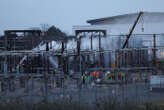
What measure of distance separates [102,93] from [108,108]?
3891mm

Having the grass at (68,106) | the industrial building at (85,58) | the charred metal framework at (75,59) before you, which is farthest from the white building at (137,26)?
the grass at (68,106)

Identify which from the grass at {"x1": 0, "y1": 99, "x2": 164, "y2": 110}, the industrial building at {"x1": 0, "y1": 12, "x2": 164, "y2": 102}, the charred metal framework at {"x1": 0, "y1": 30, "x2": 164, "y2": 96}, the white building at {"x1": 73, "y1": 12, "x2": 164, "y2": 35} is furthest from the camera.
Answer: the white building at {"x1": 73, "y1": 12, "x2": 164, "y2": 35}

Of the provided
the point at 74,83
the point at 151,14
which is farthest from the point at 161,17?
the point at 74,83

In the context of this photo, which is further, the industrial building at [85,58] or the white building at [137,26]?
the white building at [137,26]

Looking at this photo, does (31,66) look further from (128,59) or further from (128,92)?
(128,92)

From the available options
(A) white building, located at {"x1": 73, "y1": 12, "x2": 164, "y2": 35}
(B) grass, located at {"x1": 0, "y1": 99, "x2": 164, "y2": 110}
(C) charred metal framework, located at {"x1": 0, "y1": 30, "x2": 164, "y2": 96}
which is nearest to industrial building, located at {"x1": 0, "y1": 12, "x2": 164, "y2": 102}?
(C) charred metal framework, located at {"x1": 0, "y1": 30, "x2": 164, "y2": 96}

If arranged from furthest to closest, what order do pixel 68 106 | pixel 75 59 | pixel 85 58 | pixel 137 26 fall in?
pixel 137 26, pixel 85 58, pixel 75 59, pixel 68 106

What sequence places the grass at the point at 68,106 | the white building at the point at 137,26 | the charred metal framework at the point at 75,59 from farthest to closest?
the white building at the point at 137,26, the charred metal framework at the point at 75,59, the grass at the point at 68,106

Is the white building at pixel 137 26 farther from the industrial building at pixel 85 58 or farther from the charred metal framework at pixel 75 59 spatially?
Result: the charred metal framework at pixel 75 59

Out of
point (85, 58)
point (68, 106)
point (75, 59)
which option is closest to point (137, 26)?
point (85, 58)

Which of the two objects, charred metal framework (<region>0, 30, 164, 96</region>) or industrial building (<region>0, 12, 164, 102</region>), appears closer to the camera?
industrial building (<region>0, 12, 164, 102</region>)

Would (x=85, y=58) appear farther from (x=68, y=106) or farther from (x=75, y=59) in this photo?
(x=68, y=106)

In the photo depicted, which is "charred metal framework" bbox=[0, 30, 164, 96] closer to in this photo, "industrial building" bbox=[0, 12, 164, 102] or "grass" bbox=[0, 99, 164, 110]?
"industrial building" bbox=[0, 12, 164, 102]

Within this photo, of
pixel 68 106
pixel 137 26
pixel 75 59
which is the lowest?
pixel 68 106
